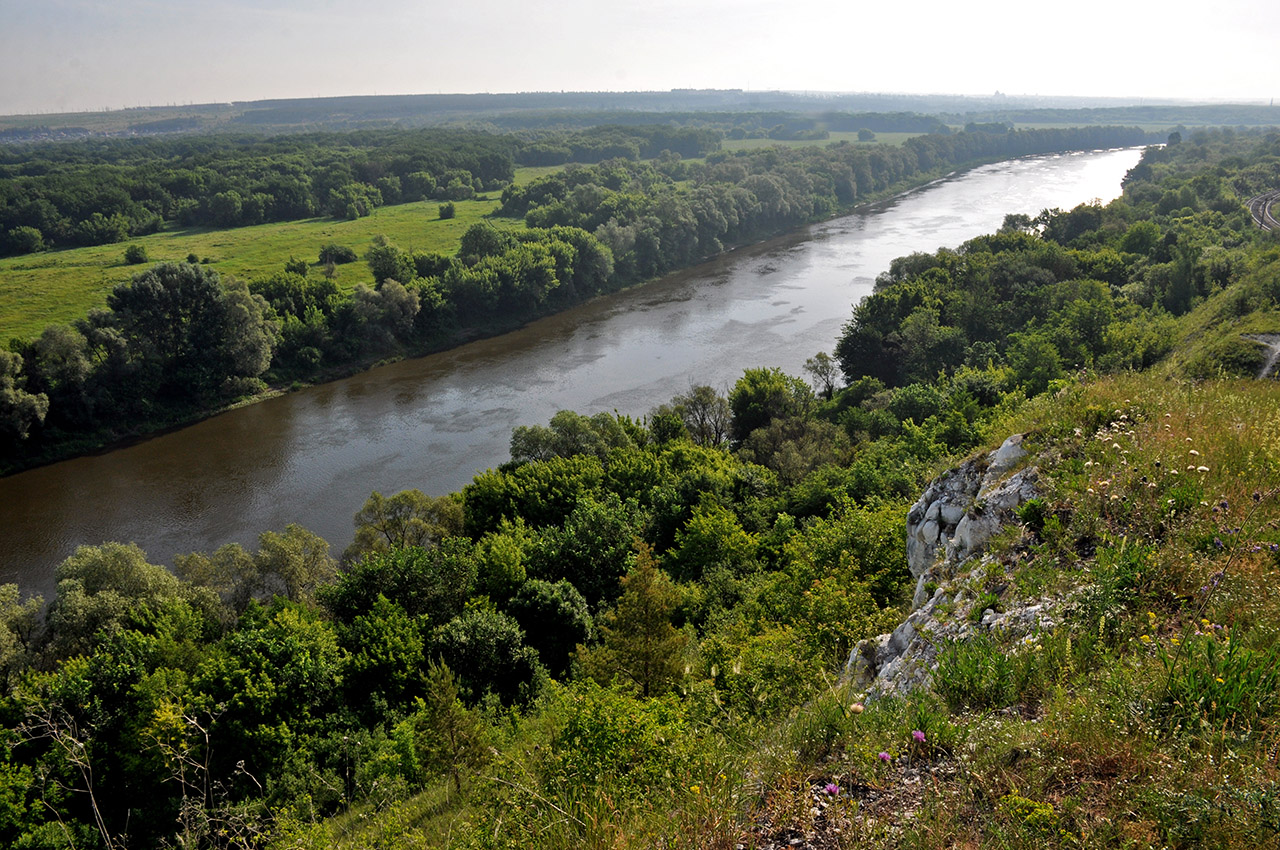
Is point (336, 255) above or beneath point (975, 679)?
above

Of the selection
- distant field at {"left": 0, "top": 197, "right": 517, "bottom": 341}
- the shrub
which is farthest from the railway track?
distant field at {"left": 0, "top": 197, "right": 517, "bottom": 341}

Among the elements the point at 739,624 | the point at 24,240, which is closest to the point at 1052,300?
the point at 739,624

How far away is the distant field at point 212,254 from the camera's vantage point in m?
54.0

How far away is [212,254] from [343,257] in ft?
49.5

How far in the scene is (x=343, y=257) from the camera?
228 ft

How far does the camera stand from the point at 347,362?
53.4 metres

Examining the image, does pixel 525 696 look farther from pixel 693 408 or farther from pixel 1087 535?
pixel 693 408

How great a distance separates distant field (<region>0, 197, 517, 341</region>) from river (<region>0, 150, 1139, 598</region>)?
14.9 meters

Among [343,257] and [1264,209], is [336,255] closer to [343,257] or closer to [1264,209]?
[343,257]

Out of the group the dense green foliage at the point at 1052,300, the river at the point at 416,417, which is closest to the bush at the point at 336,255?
the river at the point at 416,417

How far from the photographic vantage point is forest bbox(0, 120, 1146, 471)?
43.6 m

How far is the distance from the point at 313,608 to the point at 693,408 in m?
21.2

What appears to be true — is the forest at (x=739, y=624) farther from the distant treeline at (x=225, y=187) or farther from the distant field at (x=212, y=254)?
the distant treeline at (x=225, y=187)

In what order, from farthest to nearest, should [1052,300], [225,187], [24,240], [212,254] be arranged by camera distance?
[225,187], [24,240], [212,254], [1052,300]
